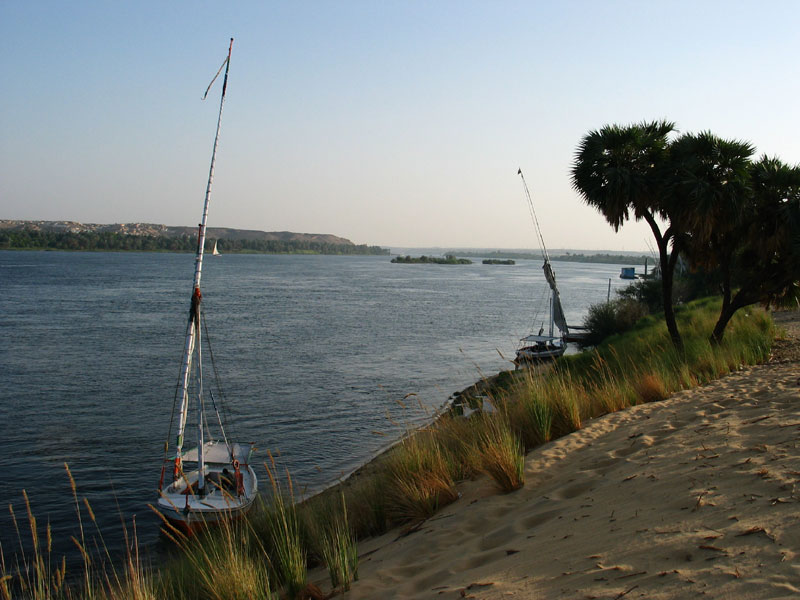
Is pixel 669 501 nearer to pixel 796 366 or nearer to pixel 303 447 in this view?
pixel 796 366

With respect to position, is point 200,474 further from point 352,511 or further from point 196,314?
point 352,511

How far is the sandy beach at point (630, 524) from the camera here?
13.1 feet

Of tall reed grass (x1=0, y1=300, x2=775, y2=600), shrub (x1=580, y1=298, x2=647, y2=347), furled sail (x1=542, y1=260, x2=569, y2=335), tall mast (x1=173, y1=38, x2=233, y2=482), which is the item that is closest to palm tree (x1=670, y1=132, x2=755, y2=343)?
tall reed grass (x1=0, y1=300, x2=775, y2=600)

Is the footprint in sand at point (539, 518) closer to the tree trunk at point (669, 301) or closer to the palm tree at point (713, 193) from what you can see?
the palm tree at point (713, 193)

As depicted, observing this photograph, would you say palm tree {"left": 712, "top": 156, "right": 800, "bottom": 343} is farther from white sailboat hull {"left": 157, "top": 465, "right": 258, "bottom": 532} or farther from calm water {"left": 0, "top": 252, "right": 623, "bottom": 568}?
white sailboat hull {"left": 157, "top": 465, "right": 258, "bottom": 532}

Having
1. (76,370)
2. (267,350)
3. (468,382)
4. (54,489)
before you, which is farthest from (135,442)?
(267,350)

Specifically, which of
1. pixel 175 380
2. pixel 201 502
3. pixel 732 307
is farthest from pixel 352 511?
pixel 175 380

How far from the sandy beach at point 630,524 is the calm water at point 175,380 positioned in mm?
1950

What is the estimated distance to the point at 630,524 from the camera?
5.07 metres

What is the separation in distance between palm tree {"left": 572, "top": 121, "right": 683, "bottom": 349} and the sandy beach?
10.1m

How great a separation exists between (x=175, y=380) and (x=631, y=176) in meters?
21.4

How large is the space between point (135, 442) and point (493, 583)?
1813 centimetres

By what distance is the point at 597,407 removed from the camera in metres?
10.1

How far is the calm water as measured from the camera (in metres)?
17.1
